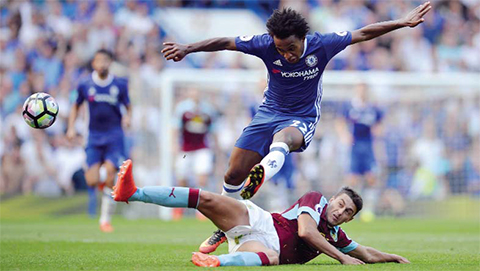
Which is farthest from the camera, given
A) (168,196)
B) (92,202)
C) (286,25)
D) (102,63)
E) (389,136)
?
(389,136)

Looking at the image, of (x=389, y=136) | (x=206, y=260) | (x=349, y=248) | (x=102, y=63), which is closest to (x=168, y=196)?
(x=206, y=260)

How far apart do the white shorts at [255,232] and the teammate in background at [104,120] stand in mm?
6447

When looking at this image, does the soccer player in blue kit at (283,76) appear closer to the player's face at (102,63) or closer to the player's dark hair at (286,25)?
the player's dark hair at (286,25)

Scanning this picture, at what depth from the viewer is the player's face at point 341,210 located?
23.5 ft

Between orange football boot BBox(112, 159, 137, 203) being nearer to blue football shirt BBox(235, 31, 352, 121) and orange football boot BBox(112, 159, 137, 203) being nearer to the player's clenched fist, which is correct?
the player's clenched fist

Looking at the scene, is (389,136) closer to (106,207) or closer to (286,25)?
(106,207)

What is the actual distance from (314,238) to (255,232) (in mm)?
546

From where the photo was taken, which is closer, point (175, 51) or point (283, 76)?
point (175, 51)

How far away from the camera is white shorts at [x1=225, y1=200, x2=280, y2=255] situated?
7020mm

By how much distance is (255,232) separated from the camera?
7.07 meters

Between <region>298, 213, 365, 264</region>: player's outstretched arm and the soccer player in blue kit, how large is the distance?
82cm

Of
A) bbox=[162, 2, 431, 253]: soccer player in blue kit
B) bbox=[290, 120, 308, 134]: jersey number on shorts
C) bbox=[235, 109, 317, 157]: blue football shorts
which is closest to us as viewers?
bbox=[162, 2, 431, 253]: soccer player in blue kit

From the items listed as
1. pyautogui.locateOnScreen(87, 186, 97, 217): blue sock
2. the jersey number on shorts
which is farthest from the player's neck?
the jersey number on shorts

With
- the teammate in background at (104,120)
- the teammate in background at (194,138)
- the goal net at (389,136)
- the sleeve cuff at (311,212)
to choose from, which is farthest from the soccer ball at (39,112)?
the goal net at (389,136)
